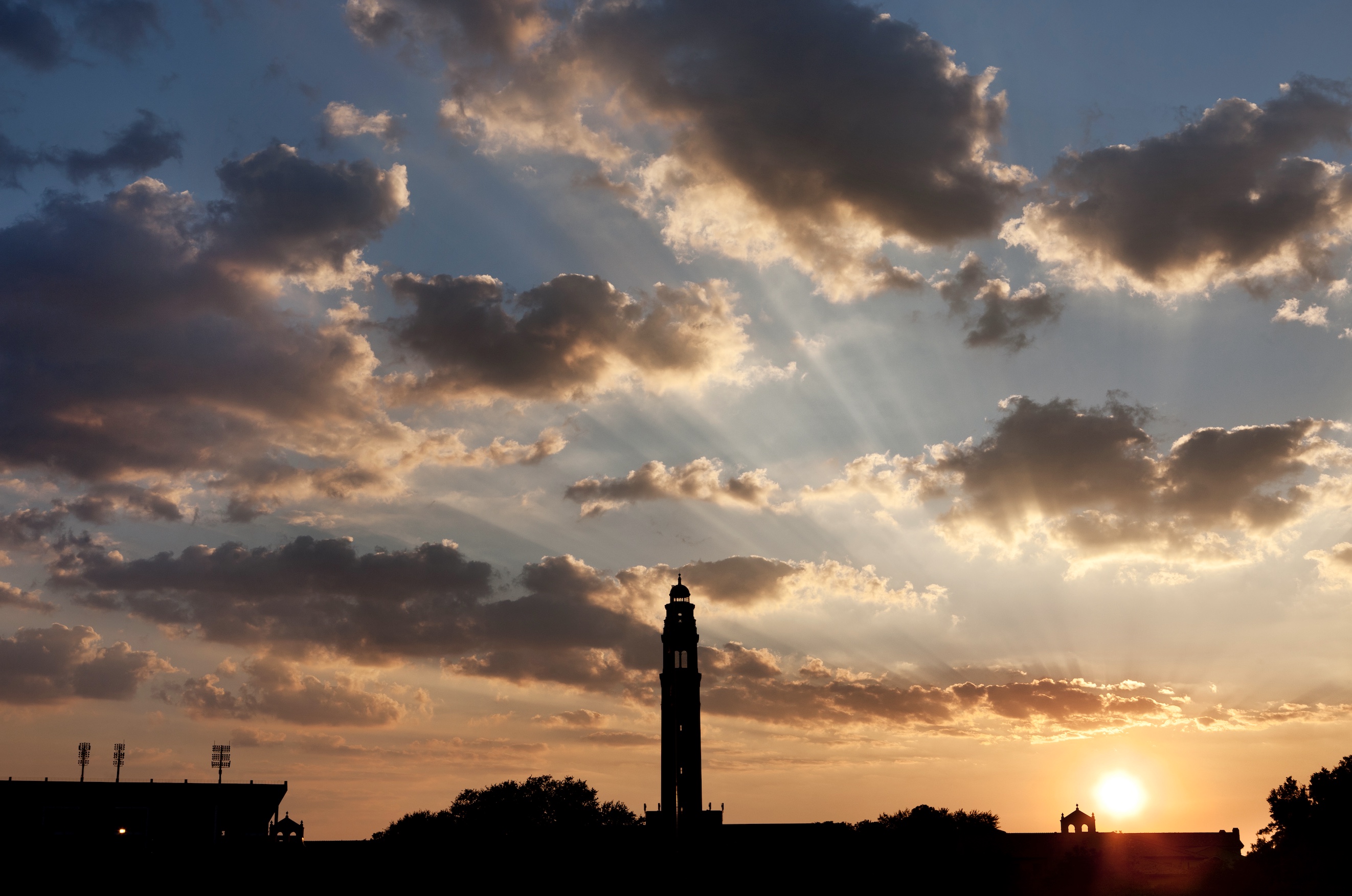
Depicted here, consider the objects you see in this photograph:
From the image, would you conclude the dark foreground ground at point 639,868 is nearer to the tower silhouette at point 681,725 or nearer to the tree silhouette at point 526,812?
the tower silhouette at point 681,725

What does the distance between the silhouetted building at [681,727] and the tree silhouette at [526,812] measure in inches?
2041

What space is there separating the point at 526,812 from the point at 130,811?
1990 inches

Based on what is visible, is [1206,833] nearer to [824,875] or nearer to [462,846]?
[824,875]

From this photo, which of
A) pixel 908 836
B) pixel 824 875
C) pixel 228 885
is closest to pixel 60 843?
pixel 228 885

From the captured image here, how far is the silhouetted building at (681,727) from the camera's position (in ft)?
306

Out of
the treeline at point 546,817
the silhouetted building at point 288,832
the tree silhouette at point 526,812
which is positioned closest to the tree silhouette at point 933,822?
the treeline at point 546,817

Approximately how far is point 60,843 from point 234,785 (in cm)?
2107

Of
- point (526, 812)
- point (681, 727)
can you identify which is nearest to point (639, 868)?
point (681, 727)

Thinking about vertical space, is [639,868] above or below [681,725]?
below

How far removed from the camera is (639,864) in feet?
306

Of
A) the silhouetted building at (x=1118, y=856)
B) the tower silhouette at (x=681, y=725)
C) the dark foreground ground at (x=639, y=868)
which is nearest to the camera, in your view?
the dark foreground ground at (x=639, y=868)

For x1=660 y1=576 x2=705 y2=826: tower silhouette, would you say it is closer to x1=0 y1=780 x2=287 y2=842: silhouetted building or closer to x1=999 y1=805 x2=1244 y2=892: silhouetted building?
x1=999 y1=805 x2=1244 y2=892: silhouetted building

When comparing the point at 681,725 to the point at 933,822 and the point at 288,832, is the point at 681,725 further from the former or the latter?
the point at 933,822

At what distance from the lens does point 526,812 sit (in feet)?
491
